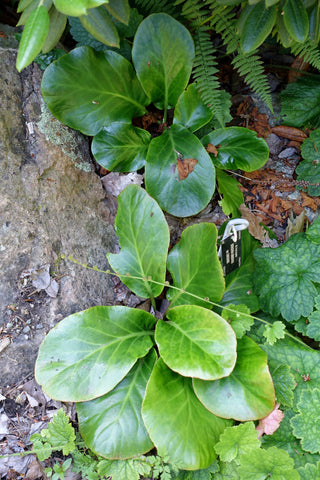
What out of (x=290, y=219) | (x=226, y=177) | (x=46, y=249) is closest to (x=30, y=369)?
(x=46, y=249)

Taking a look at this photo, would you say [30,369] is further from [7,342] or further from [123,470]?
[123,470]

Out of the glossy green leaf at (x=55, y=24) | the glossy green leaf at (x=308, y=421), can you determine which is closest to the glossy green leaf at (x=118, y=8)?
the glossy green leaf at (x=55, y=24)

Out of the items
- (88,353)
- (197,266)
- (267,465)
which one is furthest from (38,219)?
(267,465)

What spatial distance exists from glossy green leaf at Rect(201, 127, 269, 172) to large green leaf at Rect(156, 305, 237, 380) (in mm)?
793

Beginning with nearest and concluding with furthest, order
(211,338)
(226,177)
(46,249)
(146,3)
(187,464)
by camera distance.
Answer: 1. (187,464)
2. (211,338)
3. (46,249)
4. (146,3)
5. (226,177)

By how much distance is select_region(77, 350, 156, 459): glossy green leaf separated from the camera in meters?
1.45

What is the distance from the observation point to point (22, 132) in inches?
68.2

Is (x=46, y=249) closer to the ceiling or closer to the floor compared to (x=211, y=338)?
closer to the ceiling

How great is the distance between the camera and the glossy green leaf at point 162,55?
68.2 inches

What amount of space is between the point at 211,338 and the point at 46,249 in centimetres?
81

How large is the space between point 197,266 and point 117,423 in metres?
0.72

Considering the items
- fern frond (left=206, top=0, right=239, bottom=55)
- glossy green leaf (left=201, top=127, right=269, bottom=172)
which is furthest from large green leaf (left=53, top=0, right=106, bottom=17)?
glossy green leaf (left=201, top=127, right=269, bottom=172)

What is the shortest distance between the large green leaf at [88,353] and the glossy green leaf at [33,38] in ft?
3.18

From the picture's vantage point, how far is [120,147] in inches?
71.9
